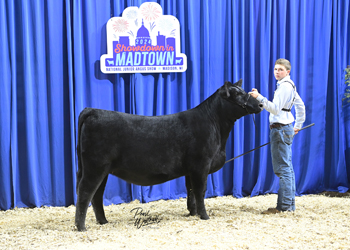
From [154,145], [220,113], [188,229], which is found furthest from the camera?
[220,113]

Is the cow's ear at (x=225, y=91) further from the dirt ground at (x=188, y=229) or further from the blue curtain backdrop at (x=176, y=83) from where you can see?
the blue curtain backdrop at (x=176, y=83)

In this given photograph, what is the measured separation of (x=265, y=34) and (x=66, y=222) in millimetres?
3264

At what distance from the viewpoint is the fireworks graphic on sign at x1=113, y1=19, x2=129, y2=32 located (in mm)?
3910

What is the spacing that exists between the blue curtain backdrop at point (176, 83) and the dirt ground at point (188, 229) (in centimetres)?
57

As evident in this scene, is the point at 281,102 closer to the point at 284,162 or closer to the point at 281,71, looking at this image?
the point at 281,71

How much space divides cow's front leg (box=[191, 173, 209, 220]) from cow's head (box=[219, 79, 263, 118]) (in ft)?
2.17

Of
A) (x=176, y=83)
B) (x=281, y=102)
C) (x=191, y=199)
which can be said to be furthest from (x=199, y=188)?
(x=176, y=83)

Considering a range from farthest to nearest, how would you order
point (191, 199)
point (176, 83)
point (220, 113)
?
point (176, 83)
point (191, 199)
point (220, 113)

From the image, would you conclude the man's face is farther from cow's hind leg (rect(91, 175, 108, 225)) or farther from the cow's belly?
cow's hind leg (rect(91, 175, 108, 225))

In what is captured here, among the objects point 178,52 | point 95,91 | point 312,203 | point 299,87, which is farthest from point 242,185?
point 95,91

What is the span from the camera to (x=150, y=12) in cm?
396

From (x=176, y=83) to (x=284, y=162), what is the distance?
169 centimetres

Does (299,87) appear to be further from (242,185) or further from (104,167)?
(104,167)

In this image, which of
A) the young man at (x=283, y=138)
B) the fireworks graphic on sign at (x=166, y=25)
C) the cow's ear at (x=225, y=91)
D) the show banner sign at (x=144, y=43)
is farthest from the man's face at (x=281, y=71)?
the fireworks graphic on sign at (x=166, y=25)
